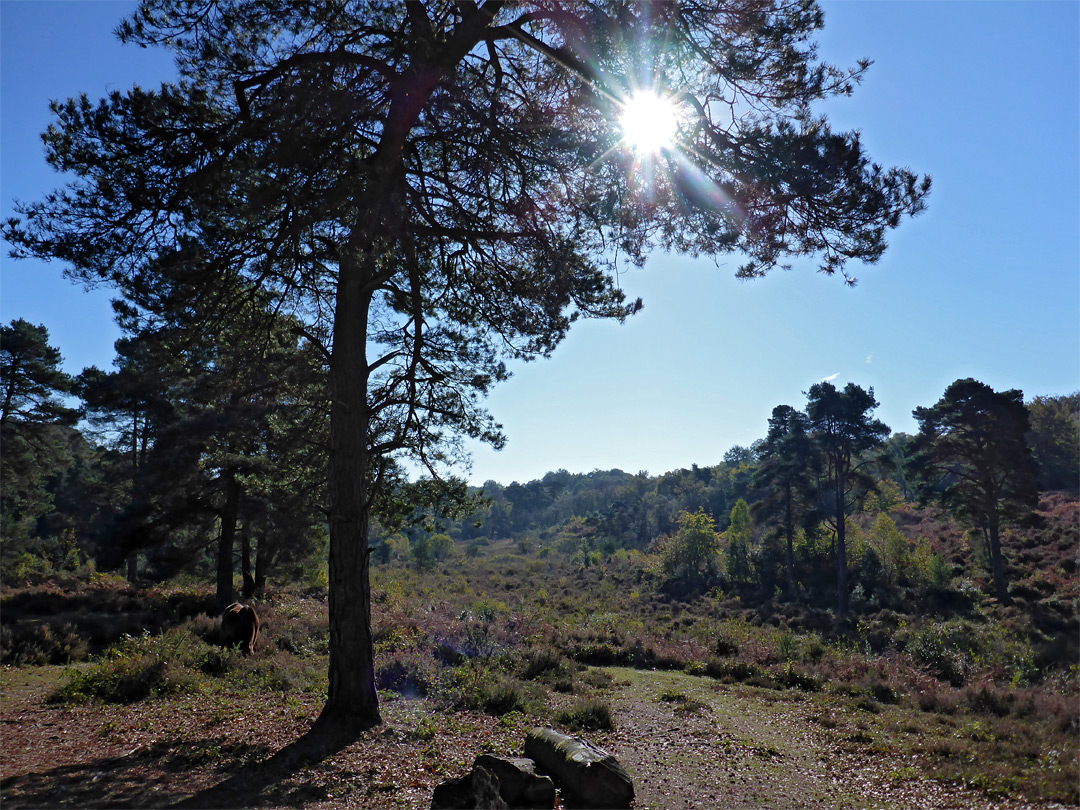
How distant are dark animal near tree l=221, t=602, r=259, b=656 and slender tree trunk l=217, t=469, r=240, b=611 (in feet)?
19.1

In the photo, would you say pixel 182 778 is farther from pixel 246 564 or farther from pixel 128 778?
pixel 246 564

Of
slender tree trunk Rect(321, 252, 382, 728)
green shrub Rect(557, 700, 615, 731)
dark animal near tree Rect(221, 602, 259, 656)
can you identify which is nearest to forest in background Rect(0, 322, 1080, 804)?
green shrub Rect(557, 700, 615, 731)

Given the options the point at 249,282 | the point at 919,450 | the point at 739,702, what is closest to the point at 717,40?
the point at 249,282

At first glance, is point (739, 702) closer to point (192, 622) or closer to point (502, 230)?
point (502, 230)

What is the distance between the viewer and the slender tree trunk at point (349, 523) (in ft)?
24.3

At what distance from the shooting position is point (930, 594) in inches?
1257

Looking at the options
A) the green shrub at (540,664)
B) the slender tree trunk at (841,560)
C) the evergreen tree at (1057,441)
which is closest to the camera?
the green shrub at (540,664)

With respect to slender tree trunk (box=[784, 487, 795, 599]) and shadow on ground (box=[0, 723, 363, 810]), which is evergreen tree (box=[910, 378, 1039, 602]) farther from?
shadow on ground (box=[0, 723, 363, 810])

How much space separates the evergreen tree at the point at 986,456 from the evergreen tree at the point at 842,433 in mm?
3705

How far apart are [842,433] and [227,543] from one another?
3210cm

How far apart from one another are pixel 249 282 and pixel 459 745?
700 cm

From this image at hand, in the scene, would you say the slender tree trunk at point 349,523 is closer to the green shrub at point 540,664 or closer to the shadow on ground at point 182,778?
the shadow on ground at point 182,778

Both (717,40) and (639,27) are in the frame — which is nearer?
(639,27)

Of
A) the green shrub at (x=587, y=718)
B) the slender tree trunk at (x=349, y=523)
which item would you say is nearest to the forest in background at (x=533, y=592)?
the green shrub at (x=587, y=718)
